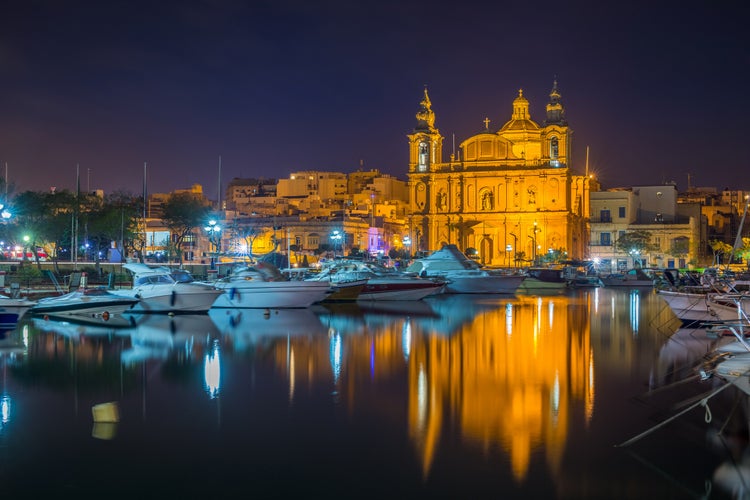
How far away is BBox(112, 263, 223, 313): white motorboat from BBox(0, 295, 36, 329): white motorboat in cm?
629

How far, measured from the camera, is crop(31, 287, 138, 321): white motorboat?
27.3 m

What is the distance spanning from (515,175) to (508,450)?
81062 millimetres

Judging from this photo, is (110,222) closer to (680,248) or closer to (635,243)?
(635,243)

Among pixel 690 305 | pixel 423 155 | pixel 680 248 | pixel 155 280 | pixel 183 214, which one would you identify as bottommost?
pixel 690 305

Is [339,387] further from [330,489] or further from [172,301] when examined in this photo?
[172,301]

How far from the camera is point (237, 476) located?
9844mm

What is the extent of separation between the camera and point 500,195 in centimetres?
9088

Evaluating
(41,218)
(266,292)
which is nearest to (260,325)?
(266,292)

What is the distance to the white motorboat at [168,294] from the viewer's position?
2962 cm

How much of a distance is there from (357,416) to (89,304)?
55.0 ft

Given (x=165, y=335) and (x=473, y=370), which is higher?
(x=165, y=335)

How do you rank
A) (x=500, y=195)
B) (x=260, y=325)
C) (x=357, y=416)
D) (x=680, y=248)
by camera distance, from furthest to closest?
(x=680, y=248) → (x=500, y=195) → (x=260, y=325) → (x=357, y=416)

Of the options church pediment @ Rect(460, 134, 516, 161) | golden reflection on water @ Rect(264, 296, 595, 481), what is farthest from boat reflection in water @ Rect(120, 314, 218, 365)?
church pediment @ Rect(460, 134, 516, 161)

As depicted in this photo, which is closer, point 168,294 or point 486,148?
point 168,294
